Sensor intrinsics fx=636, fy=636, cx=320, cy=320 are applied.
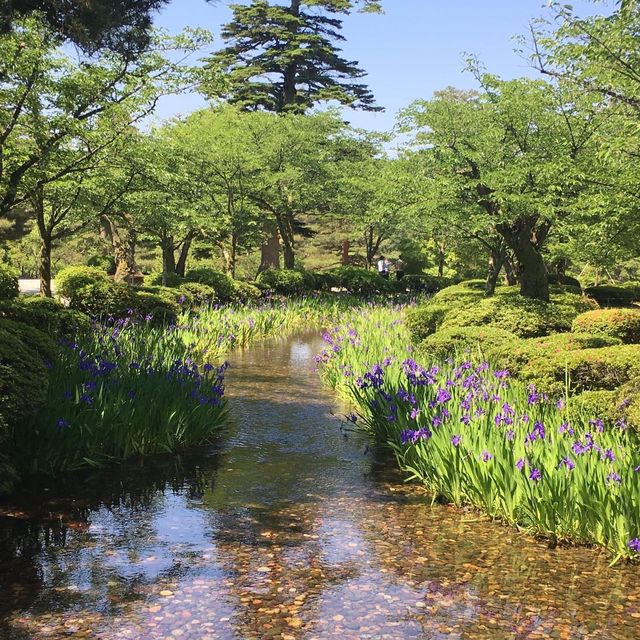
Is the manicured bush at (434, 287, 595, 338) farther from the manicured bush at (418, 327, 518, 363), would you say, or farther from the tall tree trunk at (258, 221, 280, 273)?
the tall tree trunk at (258, 221, 280, 273)

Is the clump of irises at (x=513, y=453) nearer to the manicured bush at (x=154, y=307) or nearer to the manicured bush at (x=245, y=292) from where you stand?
the manicured bush at (x=154, y=307)

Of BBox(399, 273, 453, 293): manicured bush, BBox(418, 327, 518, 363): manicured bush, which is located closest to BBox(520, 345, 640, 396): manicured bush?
BBox(418, 327, 518, 363): manicured bush

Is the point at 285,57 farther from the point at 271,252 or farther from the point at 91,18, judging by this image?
the point at 91,18

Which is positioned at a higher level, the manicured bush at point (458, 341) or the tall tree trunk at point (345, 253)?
the tall tree trunk at point (345, 253)

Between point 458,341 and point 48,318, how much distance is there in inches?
216

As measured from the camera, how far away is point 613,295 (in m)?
20.1


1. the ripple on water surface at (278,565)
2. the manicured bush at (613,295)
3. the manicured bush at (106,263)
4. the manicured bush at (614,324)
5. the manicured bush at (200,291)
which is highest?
the manicured bush at (106,263)

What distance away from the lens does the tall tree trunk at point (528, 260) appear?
13.2 m

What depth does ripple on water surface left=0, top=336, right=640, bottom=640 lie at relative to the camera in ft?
9.97

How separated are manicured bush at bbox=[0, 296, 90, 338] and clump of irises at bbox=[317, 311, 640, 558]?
13.5ft

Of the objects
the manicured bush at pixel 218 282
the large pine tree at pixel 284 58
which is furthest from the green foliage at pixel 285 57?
the manicured bush at pixel 218 282

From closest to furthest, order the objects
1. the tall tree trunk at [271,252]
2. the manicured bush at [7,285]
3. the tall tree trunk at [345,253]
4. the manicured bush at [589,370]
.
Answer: the manicured bush at [589,370] → the manicured bush at [7,285] → the tall tree trunk at [271,252] → the tall tree trunk at [345,253]

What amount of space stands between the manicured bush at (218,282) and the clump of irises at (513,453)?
11.5 meters

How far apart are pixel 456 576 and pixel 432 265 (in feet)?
115
